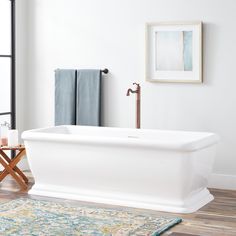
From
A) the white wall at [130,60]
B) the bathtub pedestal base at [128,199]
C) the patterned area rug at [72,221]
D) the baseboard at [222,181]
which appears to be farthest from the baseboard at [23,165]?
the baseboard at [222,181]

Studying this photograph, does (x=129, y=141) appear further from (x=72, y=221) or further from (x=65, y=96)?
(x=65, y=96)

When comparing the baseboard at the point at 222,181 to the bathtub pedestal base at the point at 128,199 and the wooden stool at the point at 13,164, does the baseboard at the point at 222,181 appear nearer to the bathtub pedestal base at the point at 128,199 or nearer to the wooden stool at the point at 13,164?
the bathtub pedestal base at the point at 128,199

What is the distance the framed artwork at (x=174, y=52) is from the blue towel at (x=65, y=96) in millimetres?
922

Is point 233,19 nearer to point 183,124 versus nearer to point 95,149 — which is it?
point 183,124

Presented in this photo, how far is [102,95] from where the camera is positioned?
22.2 feet

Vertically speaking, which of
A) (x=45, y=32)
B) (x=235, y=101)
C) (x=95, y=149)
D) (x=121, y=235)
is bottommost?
(x=121, y=235)

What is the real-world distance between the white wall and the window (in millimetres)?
189

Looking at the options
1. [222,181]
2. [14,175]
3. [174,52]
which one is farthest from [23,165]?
[222,181]

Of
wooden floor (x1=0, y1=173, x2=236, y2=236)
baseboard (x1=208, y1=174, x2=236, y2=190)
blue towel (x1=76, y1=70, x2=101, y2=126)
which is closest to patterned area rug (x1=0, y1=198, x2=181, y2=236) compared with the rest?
wooden floor (x1=0, y1=173, x2=236, y2=236)

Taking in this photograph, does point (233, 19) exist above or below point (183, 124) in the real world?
above

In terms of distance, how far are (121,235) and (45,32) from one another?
131 inches

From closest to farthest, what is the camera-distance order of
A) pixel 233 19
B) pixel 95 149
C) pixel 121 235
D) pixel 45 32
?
pixel 121 235 < pixel 95 149 < pixel 233 19 < pixel 45 32

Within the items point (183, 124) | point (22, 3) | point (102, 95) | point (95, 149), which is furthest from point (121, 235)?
point (22, 3)

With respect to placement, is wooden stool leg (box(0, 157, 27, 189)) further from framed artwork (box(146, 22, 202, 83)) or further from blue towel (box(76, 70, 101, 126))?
framed artwork (box(146, 22, 202, 83))
